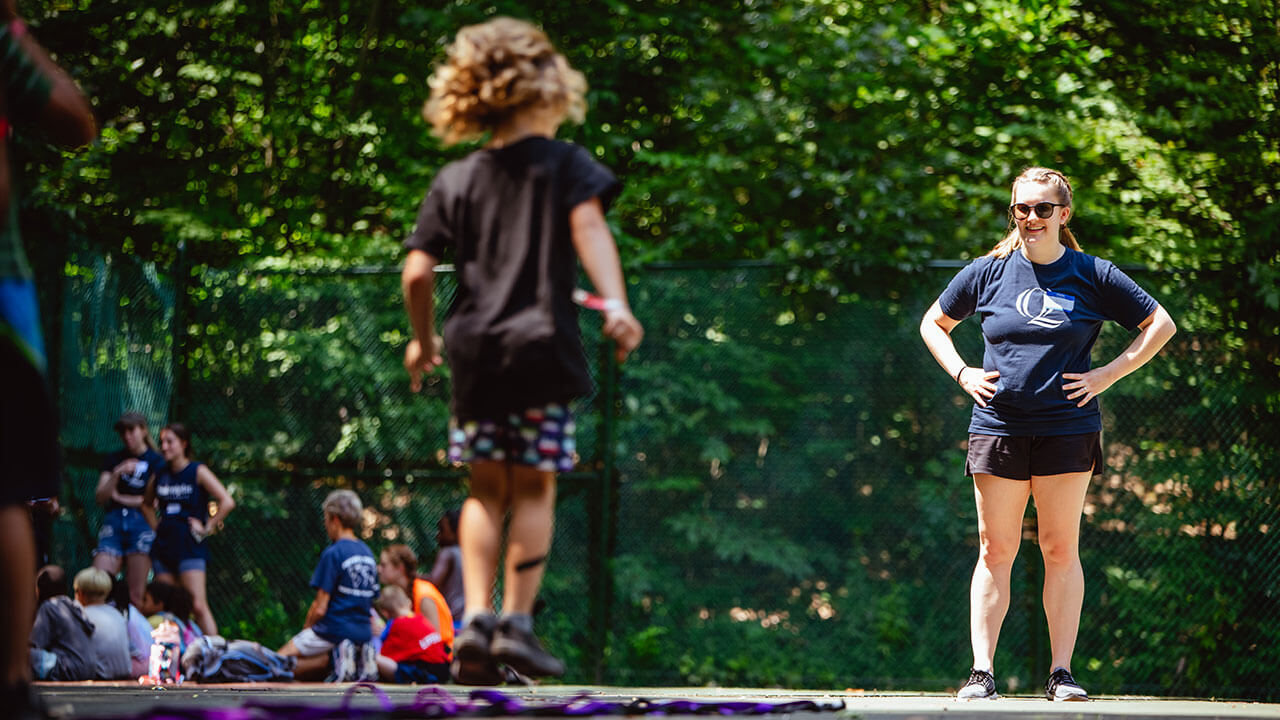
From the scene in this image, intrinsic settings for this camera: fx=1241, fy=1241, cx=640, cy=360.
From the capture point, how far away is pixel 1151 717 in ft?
12.3

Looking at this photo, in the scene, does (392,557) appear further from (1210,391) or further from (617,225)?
(1210,391)

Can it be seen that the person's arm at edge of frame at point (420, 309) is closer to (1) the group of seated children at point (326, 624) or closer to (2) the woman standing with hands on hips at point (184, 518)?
(1) the group of seated children at point (326, 624)

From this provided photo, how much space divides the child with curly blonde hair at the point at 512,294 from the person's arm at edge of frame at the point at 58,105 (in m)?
0.84

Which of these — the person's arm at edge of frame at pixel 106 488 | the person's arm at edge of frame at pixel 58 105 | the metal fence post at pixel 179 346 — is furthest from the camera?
the metal fence post at pixel 179 346

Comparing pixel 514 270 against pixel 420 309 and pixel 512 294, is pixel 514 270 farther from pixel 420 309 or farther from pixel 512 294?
pixel 420 309

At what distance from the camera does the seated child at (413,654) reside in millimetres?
6895

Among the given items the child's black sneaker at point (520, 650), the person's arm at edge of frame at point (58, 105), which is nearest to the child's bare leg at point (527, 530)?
the child's black sneaker at point (520, 650)

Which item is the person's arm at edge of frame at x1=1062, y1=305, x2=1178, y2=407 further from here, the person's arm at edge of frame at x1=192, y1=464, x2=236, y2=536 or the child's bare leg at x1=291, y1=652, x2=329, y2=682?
the person's arm at edge of frame at x1=192, y1=464, x2=236, y2=536

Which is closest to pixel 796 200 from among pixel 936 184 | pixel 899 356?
pixel 936 184

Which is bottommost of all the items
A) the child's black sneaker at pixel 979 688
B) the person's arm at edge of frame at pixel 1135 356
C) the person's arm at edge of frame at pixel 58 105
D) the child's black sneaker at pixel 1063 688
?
the child's black sneaker at pixel 1063 688

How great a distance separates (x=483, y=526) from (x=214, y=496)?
18.1 feet

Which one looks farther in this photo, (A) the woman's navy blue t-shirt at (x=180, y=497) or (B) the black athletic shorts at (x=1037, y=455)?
(A) the woman's navy blue t-shirt at (x=180, y=497)

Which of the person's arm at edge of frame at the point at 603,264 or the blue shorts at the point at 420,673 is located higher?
the person's arm at edge of frame at the point at 603,264

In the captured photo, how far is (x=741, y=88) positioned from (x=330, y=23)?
382cm
